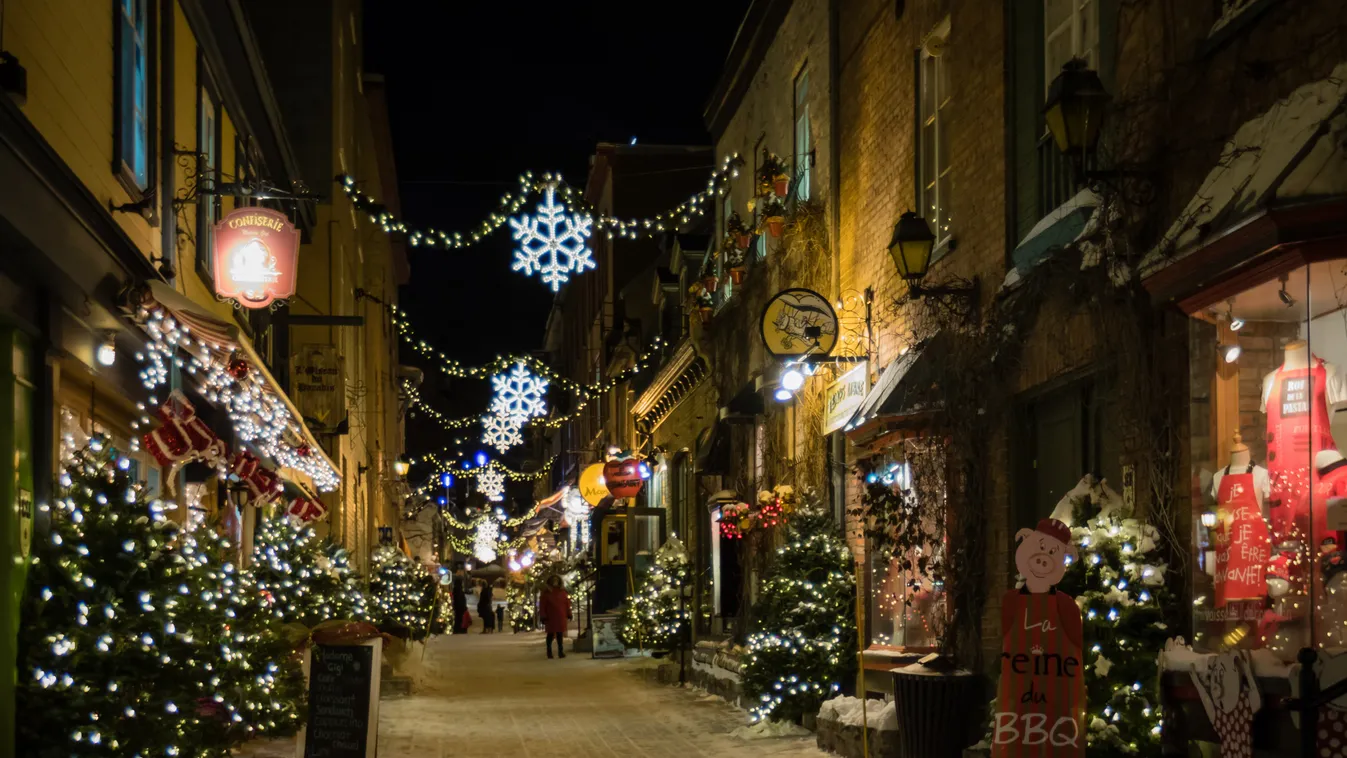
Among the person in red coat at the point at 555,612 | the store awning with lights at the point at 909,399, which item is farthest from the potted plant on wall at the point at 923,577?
the person in red coat at the point at 555,612

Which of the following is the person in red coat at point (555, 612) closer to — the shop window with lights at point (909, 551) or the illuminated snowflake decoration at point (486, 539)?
the shop window with lights at point (909, 551)

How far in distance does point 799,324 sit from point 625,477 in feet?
40.5

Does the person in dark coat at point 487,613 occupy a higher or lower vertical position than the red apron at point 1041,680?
lower

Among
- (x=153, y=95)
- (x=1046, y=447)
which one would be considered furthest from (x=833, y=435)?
(x=153, y=95)

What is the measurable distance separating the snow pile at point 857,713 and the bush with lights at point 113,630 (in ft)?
17.6

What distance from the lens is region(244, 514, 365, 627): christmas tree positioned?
15828mm

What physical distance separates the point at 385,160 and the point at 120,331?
42.3 m

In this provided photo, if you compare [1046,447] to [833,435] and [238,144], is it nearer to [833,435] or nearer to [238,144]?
[833,435]

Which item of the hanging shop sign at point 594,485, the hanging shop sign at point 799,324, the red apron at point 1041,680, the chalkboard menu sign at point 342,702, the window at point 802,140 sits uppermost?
the window at point 802,140

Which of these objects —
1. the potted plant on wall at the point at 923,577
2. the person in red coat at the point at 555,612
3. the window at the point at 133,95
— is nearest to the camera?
the potted plant on wall at the point at 923,577

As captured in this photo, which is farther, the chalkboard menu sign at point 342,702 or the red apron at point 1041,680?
the chalkboard menu sign at point 342,702

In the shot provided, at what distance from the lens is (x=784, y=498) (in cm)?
1844

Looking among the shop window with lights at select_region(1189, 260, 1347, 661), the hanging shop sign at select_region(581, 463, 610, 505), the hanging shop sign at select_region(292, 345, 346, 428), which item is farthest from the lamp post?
the hanging shop sign at select_region(581, 463, 610, 505)

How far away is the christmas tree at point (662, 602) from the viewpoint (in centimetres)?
2459
